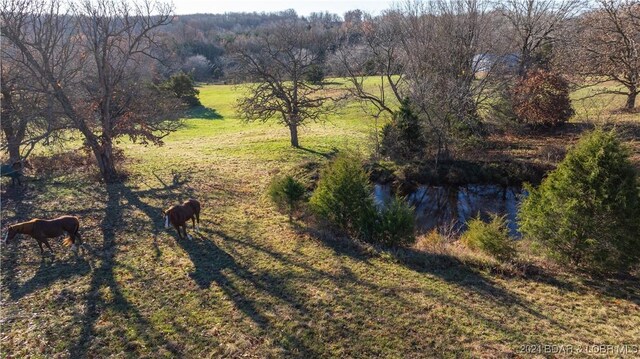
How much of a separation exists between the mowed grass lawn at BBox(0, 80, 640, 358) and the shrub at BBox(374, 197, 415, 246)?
0.66 m

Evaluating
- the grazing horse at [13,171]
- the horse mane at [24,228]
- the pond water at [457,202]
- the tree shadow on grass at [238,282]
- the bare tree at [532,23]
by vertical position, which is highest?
the bare tree at [532,23]

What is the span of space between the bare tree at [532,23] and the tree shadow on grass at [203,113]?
26.8 meters

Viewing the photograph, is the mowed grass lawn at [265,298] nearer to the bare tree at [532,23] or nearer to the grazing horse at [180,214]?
the grazing horse at [180,214]

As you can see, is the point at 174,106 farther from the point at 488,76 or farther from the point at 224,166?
the point at 488,76

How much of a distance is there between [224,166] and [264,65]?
724 centimetres

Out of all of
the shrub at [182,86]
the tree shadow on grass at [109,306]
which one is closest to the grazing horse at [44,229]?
the tree shadow on grass at [109,306]

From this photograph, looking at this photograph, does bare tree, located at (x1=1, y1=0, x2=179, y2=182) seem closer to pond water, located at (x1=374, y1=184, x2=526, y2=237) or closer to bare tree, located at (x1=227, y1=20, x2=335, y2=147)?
bare tree, located at (x1=227, y1=20, x2=335, y2=147)

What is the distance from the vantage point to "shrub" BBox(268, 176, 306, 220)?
565 inches

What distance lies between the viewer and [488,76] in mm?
24375

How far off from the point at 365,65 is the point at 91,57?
1574 centimetres

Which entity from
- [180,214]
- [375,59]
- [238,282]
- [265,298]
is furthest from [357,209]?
[375,59]

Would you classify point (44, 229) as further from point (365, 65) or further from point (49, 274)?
point (365, 65)

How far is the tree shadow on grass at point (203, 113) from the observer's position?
40.5m

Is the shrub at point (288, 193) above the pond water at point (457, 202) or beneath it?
above
